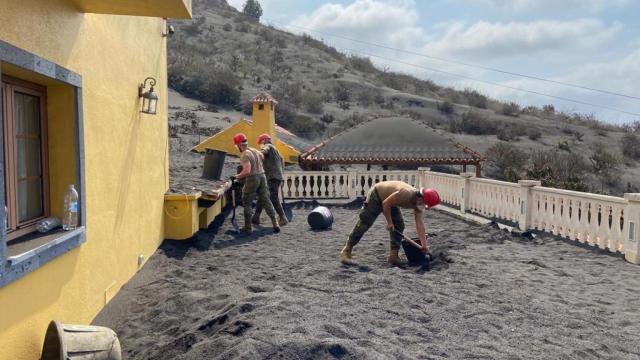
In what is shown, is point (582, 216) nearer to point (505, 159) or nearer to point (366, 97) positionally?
point (505, 159)

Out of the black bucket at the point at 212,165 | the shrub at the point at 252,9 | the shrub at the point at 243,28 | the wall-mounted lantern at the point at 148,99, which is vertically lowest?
the black bucket at the point at 212,165

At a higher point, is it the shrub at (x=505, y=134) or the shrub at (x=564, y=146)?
the shrub at (x=505, y=134)

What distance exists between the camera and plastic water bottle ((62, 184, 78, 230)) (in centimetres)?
432

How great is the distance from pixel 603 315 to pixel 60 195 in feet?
16.9

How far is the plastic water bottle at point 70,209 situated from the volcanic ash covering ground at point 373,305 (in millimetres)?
1076

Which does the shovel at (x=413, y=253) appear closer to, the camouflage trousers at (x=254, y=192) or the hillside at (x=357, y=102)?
the camouflage trousers at (x=254, y=192)

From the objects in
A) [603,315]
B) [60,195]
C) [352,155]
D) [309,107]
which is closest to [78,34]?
[60,195]

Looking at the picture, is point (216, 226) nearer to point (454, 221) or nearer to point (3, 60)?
point (454, 221)

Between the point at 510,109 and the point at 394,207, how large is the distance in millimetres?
40627

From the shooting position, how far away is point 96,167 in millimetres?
4980

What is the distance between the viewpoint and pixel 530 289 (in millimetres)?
6277

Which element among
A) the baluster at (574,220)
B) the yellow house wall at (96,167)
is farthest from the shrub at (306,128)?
the yellow house wall at (96,167)

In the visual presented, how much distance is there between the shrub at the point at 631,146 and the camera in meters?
35.6

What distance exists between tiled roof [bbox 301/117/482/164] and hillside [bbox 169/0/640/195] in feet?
13.5
